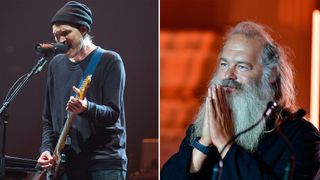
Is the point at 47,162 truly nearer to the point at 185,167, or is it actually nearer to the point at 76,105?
the point at 76,105

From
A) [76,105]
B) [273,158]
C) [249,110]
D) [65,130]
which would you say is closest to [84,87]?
[76,105]

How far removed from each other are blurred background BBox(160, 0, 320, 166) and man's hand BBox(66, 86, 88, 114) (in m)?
0.45

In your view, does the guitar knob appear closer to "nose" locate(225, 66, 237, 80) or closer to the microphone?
the microphone

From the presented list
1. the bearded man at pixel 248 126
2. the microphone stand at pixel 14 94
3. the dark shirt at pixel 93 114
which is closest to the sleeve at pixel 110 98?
the dark shirt at pixel 93 114

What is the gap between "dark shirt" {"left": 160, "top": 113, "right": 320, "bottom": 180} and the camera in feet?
8.11

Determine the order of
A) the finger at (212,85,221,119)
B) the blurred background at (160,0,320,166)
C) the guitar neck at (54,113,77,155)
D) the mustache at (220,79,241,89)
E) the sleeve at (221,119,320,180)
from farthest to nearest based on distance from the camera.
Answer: the blurred background at (160,0,320,166)
the guitar neck at (54,113,77,155)
the mustache at (220,79,241,89)
the finger at (212,85,221,119)
the sleeve at (221,119,320,180)

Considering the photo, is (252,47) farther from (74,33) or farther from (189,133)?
(74,33)

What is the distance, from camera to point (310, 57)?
10.9ft

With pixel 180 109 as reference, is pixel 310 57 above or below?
above

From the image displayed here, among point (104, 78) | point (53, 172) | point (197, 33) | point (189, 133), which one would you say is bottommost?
point (53, 172)

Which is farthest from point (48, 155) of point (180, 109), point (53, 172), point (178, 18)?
point (178, 18)

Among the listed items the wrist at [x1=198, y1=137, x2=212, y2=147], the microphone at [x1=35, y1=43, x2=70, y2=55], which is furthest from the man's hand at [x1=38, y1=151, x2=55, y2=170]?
the wrist at [x1=198, y1=137, x2=212, y2=147]

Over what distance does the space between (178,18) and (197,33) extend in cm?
14

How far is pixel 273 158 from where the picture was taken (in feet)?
8.30
